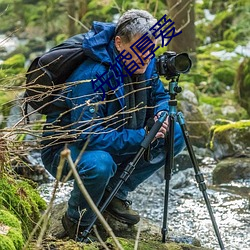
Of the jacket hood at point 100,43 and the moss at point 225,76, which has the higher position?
the jacket hood at point 100,43

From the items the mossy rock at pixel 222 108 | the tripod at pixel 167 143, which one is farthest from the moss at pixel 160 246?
the mossy rock at pixel 222 108

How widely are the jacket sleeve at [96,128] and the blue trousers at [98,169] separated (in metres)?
0.06

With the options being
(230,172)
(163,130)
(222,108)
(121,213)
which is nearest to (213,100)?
(222,108)

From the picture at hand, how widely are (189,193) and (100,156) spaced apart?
8.85 ft

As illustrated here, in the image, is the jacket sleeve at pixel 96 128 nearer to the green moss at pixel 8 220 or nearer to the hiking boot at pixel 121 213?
the hiking boot at pixel 121 213

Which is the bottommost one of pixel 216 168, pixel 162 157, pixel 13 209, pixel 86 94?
pixel 216 168

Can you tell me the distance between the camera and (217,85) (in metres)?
10.0

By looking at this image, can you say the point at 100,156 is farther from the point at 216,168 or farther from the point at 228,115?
the point at 228,115

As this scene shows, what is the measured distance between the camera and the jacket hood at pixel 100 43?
10.2ft

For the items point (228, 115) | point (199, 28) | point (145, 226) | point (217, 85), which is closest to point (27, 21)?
point (199, 28)

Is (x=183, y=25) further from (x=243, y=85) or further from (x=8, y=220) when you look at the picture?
(x=8, y=220)

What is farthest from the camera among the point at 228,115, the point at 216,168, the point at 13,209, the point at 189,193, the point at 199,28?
the point at 199,28

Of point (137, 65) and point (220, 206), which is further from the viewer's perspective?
point (220, 206)

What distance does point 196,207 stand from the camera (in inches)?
203
